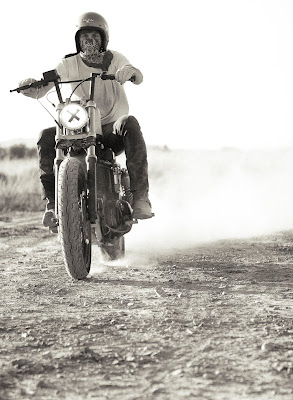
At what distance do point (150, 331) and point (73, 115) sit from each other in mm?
2169

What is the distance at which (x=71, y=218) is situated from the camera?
4168 millimetres

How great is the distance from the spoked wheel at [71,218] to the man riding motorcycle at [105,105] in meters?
0.60

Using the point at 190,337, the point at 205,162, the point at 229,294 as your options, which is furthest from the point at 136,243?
the point at 205,162

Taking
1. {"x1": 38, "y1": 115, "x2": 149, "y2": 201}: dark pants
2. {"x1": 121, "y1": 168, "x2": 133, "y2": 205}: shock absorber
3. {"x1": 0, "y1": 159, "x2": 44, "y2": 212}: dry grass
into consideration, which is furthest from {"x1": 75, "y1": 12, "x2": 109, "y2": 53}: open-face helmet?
{"x1": 0, "y1": 159, "x2": 44, "y2": 212}: dry grass

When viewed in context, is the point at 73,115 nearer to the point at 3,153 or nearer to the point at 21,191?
the point at 21,191

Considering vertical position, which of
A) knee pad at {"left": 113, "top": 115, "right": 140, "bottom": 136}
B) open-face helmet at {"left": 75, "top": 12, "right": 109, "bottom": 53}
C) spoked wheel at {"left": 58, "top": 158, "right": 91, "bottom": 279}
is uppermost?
open-face helmet at {"left": 75, "top": 12, "right": 109, "bottom": 53}

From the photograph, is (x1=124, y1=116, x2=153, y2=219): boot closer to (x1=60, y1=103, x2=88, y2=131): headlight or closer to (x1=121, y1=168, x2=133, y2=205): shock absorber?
(x1=121, y1=168, x2=133, y2=205): shock absorber

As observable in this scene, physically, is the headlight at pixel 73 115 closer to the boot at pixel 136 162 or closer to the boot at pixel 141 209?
the boot at pixel 136 162

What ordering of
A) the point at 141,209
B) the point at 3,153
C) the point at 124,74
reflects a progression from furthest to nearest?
the point at 3,153 < the point at 141,209 < the point at 124,74

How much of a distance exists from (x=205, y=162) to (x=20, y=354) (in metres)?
27.2

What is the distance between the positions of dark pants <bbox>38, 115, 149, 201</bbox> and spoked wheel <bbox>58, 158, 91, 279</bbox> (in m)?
0.69

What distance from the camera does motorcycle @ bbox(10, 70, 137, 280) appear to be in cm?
420

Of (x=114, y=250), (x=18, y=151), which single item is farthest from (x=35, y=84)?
(x=18, y=151)

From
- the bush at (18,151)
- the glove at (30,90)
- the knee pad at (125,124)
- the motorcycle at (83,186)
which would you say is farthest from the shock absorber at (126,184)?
the bush at (18,151)
